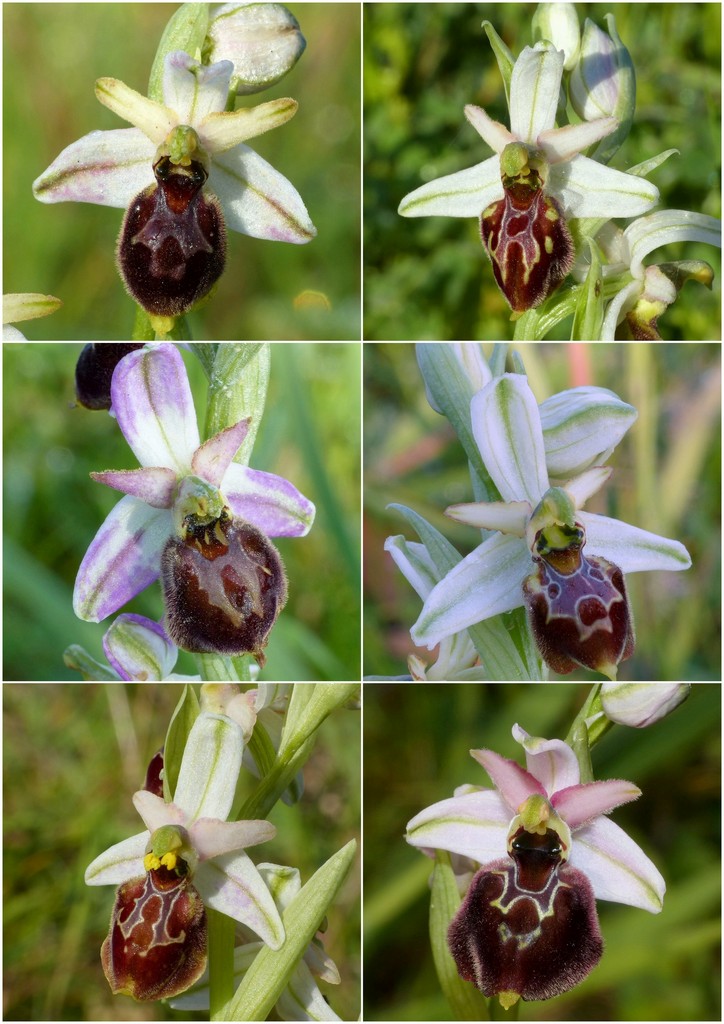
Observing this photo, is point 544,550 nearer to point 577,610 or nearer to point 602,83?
point 577,610

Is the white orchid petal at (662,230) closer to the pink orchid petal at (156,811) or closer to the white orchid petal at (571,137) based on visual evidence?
the white orchid petal at (571,137)

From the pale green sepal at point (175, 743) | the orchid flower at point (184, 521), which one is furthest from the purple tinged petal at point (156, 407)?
the pale green sepal at point (175, 743)

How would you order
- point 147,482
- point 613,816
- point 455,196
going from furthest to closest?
point 613,816 → point 455,196 → point 147,482

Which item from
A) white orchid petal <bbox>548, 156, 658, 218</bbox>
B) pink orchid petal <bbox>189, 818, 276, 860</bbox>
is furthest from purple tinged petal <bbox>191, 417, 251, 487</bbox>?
white orchid petal <bbox>548, 156, 658, 218</bbox>

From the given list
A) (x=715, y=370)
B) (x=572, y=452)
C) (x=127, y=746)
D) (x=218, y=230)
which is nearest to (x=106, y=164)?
(x=218, y=230)

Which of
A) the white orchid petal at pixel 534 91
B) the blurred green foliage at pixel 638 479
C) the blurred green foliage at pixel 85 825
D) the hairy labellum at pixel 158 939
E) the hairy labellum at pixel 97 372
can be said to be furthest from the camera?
the blurred green foliage at pixel 638 479

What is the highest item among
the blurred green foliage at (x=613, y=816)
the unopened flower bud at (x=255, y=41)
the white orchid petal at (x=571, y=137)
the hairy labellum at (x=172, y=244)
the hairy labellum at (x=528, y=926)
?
the unopened flower bud at (x=255, y=41)

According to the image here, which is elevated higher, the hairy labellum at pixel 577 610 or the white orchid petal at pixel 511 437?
the white orchid petal at pixel 511 437

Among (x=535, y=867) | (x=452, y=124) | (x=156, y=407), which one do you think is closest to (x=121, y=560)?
(x=156, y=407)
